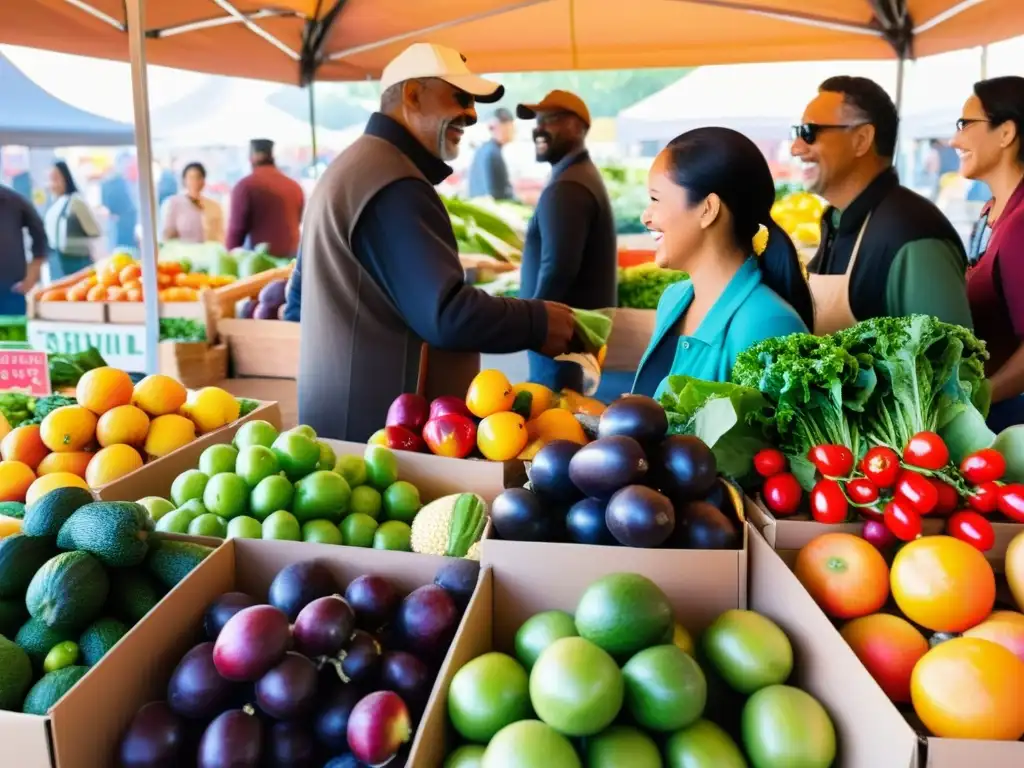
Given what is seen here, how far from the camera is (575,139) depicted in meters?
4.13

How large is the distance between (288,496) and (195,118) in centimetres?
938

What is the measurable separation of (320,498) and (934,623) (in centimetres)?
109

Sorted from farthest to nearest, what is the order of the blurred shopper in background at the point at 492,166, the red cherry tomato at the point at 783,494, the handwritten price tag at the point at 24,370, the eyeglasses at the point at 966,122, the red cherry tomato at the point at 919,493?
1. the blurred shopper in background at the point at 492,166
2. the eyeglasses at the point at 966,122
3. the handwritten price tag at the point at 24,370
4. the red cherry tomato at the point at 783,494
5. the red cherry tomato at the point at 919,493

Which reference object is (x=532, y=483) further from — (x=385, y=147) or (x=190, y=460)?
(x=385, y=147)

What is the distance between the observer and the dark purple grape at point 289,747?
111 centimetres

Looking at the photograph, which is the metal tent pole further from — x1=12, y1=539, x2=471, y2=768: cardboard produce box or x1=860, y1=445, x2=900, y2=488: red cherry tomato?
x1=860, y1=445, x2=900, y2=488: red cherry tomato

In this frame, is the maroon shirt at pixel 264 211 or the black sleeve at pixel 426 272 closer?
the black sleeve at pixel 426 272

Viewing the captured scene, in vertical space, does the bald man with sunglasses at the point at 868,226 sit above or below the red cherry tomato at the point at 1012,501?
above

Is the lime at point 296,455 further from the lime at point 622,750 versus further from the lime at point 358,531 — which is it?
the lime at point 622,750

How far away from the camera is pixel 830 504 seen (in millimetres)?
1404

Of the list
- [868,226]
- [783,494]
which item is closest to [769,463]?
[783,494]

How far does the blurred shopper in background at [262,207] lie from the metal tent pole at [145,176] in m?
3.14

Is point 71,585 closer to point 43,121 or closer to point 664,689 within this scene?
point 664,689

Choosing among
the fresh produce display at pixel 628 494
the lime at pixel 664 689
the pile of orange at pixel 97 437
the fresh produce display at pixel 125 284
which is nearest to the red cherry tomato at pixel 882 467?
the fresh produce display at pixel 628 494
